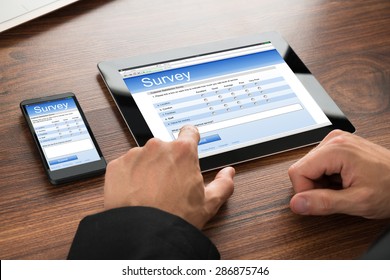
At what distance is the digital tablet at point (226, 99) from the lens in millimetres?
1116

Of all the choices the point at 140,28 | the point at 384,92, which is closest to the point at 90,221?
the point at 140,28

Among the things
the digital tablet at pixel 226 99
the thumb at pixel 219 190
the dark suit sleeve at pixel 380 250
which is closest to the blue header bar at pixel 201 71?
the digital tablet at pixel 226 99

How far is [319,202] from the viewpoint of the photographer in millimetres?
1012

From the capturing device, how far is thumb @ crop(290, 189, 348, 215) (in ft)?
3.31

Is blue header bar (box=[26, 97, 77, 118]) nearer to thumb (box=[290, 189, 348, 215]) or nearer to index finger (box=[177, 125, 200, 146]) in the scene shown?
index finger (box=[177, 125, 200, 146])

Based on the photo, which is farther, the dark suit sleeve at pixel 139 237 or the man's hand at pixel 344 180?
the man's hand at pixel 344 180

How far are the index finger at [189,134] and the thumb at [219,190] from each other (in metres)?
0.07

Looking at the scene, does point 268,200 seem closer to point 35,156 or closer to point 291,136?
point 291,136

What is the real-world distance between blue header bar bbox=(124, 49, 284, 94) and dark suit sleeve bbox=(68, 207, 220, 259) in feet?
1.03

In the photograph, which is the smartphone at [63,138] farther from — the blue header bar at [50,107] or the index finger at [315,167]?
the index finger at [315,167]

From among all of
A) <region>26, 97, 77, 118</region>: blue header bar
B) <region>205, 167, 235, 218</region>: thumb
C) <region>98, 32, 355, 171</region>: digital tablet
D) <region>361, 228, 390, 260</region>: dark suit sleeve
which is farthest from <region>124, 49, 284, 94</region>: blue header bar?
<region>361, 228, 390, 260</region>: dark suit sleeve

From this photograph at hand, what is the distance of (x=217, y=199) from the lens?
1.01m
